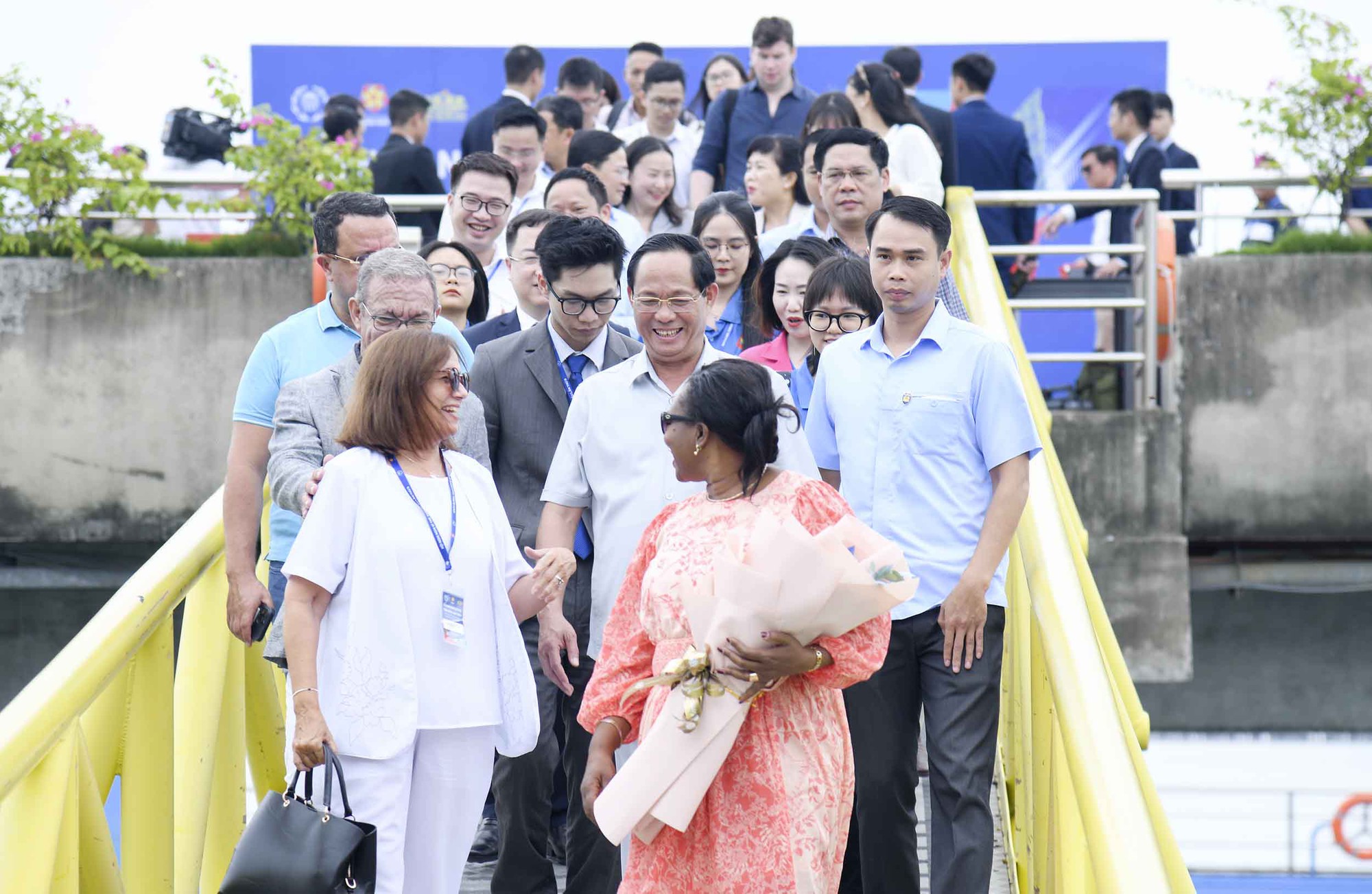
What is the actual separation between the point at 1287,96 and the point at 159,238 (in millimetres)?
6349

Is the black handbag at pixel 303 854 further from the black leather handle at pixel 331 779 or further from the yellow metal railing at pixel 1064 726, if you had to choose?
the yellow metal railing at pixel 1064 726

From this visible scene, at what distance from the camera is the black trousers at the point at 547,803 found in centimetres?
425

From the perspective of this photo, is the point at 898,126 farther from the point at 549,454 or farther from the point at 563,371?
the point at 549,454

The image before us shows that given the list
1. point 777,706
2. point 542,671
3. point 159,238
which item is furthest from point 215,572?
point 159,238

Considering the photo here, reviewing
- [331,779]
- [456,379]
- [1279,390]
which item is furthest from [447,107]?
[331,779]

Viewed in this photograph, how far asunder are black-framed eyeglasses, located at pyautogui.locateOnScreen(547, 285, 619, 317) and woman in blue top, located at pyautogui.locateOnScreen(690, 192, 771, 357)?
1.22 meters

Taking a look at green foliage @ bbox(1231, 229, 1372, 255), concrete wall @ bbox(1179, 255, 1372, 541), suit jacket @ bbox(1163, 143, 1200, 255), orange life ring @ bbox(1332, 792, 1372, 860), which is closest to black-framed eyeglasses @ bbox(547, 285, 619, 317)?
concrete wall @ bbox(1179, 255, 1372, 541)

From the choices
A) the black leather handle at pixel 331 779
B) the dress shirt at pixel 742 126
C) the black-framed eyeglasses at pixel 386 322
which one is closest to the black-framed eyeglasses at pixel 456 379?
the black-framed eyeglasses at pixel 386 322

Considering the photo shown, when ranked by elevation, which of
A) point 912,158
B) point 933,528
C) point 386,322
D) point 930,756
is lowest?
point 930,756

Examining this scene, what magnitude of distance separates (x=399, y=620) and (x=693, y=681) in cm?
66

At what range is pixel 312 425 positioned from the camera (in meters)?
3.96

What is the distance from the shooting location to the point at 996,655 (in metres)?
4.03

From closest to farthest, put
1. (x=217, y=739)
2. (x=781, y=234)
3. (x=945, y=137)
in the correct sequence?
(x=217, y=739), (x=781, y=234), (x=945, y=137)

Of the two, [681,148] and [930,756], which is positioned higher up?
[681,148]
